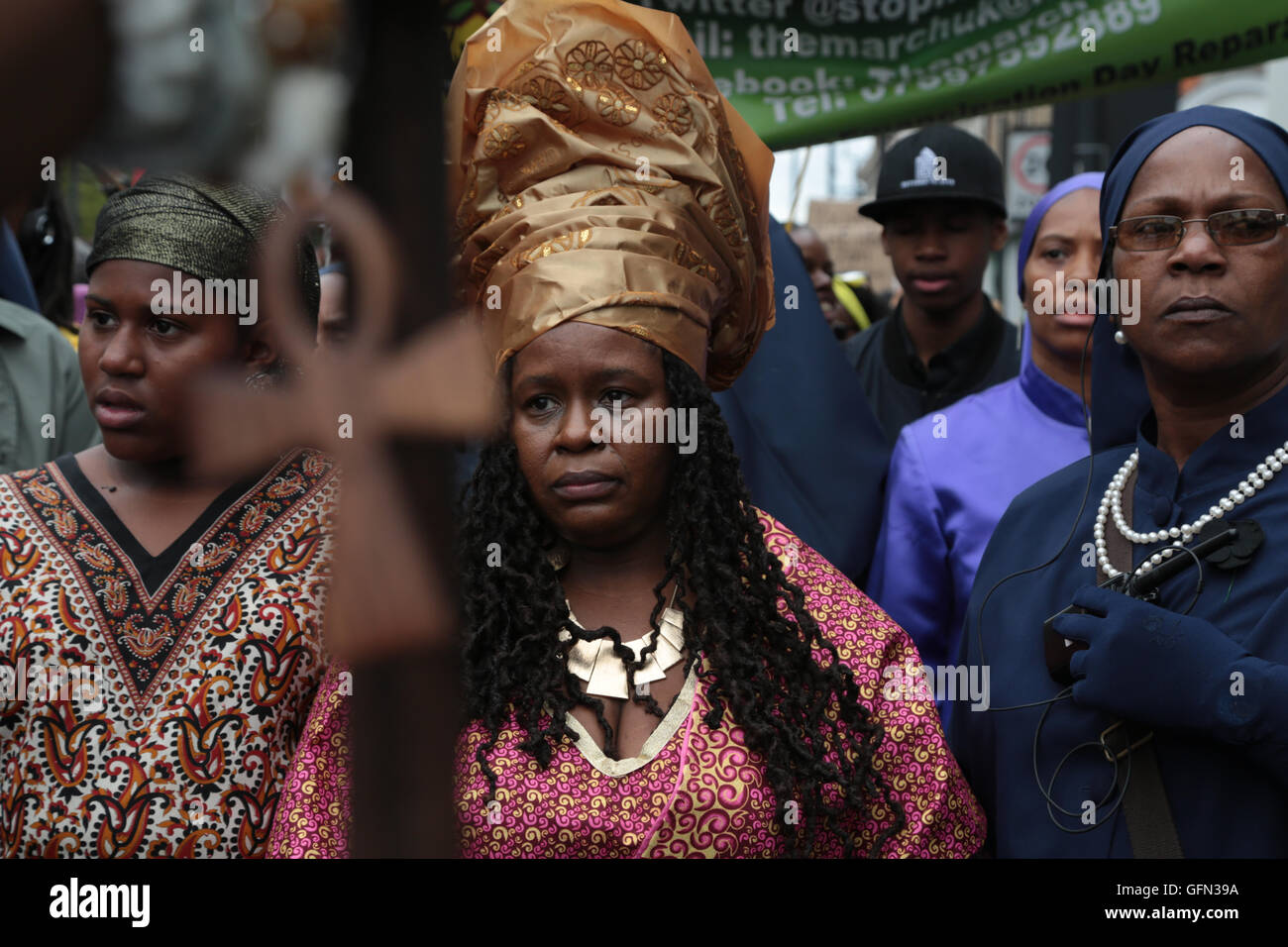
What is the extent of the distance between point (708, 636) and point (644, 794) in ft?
1.11

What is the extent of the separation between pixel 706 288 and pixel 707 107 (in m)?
0.41

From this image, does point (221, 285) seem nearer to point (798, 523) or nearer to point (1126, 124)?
point (798, 523)

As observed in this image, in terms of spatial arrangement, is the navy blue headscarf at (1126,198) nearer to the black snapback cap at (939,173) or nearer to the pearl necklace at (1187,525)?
Result: the pearl necklace at (1187,525)

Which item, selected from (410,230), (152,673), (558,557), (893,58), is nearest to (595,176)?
(558,557)

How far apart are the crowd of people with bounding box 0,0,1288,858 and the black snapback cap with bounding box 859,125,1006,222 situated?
6.24ft

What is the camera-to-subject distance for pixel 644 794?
2.39m

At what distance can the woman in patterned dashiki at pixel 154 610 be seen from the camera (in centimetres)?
249

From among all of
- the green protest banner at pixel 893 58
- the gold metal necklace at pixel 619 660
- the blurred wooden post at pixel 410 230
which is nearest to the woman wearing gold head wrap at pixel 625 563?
the gold metal necklace at pixel 619 660

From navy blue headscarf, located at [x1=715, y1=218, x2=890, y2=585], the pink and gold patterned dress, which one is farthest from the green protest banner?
the pink and gold patterned dress

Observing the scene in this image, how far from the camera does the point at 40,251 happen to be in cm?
533

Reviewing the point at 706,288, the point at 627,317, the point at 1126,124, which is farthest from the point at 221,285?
the point at 1126,124

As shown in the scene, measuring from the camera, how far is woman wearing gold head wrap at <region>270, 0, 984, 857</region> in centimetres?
241

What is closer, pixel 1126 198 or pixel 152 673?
pixel 152 673

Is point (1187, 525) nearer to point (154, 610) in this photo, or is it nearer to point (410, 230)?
point (154, 610)
